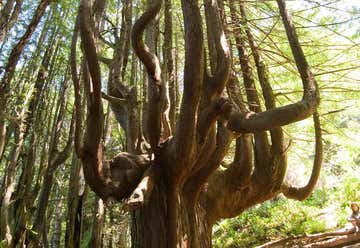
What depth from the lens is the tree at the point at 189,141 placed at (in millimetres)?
2768

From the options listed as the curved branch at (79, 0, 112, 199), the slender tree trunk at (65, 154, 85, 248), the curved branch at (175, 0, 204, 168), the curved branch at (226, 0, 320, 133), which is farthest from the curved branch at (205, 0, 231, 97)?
the slender tree trunk at (65, 154, 85, 248)

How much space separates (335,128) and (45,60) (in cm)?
450

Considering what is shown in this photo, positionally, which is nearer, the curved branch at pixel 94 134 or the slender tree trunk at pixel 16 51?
the curved branch at pixel 94 134

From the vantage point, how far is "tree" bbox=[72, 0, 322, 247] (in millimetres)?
2768

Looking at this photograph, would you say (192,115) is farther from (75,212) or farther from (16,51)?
(75,212)

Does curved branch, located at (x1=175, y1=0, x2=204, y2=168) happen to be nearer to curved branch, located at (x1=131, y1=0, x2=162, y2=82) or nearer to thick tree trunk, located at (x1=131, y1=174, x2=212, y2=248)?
curved branch, located at (x1=131, y1=0, x2=162, y2=82)

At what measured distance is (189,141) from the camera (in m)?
3.00

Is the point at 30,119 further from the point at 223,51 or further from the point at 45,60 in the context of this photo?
the point at 223,51

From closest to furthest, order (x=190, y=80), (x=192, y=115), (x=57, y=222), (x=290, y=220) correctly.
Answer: (x=190, y=80)
(x=192, y=115)
(x=290, y=220)
(x=57, y=222)

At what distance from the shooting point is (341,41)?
443 centimetres

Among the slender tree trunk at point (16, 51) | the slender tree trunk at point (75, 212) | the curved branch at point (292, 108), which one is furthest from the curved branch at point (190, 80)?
the slender tree trunk at point (75, 212)

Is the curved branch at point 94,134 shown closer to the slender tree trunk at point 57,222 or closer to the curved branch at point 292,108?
the curved branch at point 292,108

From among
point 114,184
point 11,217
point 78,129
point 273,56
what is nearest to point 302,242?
point 273,56

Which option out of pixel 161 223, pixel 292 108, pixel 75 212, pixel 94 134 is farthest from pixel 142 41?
pixel 75 212
